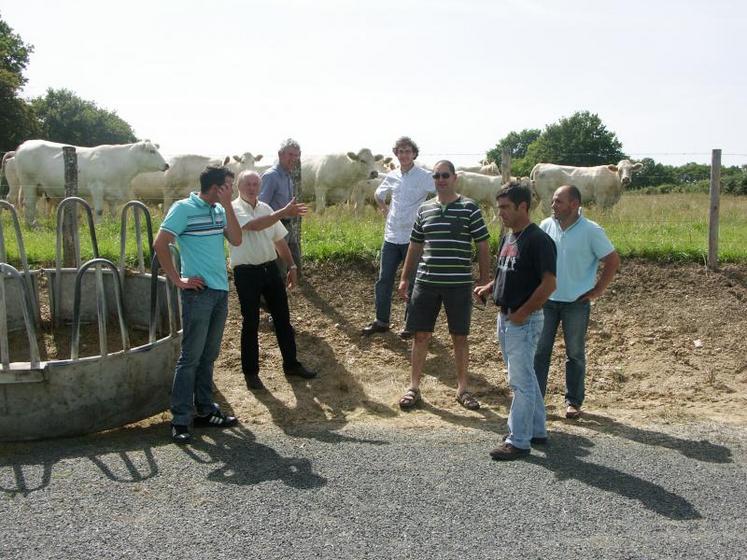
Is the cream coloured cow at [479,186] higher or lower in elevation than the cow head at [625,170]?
lower

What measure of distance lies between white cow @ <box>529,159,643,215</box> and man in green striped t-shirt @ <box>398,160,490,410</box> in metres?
14.2

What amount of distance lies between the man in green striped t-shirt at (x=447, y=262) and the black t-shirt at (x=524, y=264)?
951mm

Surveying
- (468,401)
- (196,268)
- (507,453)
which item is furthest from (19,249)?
(507,453)

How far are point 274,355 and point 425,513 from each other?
381cm

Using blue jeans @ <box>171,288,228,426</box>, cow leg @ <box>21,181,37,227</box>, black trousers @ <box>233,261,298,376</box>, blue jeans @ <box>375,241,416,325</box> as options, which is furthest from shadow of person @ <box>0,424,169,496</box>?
cow leg @ <box>21,181,37,227</box>

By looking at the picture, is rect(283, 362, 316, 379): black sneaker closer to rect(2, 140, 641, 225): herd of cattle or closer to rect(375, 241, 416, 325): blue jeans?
rect(375, 241, 416, 325): blue jeans

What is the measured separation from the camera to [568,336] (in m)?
6.12

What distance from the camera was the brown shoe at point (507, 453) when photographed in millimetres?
5141

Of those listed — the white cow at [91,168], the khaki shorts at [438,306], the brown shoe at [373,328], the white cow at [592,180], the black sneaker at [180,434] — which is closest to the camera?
the black sneaker at [180,434]

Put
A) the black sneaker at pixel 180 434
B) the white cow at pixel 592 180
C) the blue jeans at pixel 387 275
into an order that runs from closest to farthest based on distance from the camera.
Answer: the black sneaker at pixel 180 434 → the blue jeans at pixel 387 275 → the white cow at pixel 592 180

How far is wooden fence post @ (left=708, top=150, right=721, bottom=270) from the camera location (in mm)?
9594

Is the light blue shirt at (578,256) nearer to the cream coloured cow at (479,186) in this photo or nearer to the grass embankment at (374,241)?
the grass embankment at (374,241)

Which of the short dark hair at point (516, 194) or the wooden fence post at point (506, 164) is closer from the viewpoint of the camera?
the short dark hair at point (516, 194)

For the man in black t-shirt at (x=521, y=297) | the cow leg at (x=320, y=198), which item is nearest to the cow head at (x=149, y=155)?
the cow leg at (x=320, y=198)
